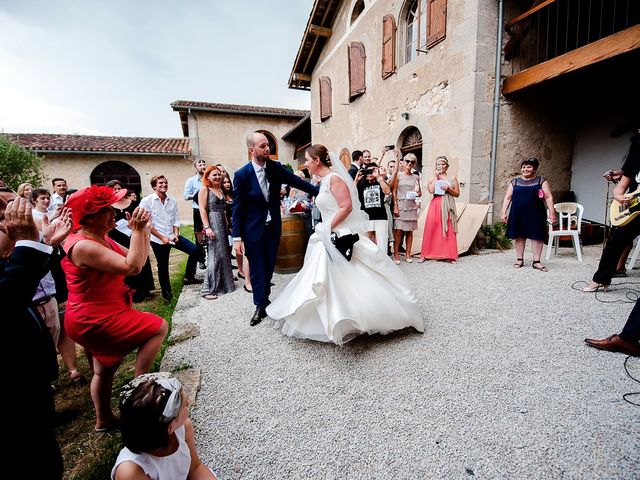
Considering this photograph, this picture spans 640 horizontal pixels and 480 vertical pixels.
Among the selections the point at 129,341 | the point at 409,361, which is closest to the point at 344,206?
the point at 409,361

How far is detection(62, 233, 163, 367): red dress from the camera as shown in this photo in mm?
1729

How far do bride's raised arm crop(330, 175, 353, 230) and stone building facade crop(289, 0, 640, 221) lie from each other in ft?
15.5

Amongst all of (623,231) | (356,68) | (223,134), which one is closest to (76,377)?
(623,231)

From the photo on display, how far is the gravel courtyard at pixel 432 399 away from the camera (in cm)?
157

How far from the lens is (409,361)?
2441mm

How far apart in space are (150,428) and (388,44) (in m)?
9.66

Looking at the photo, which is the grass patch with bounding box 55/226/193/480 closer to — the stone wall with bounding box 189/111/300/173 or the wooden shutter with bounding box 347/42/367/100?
the wooden shutter with bounding box 347/42/367/100

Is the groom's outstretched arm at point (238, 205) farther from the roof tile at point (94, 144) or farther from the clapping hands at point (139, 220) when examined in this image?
the roof tile at point (94, 144)

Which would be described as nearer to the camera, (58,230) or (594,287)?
(58,230)

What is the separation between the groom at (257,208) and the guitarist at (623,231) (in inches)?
135

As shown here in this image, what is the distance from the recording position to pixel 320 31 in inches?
461

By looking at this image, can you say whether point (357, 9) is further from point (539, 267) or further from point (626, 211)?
point (626, 211)

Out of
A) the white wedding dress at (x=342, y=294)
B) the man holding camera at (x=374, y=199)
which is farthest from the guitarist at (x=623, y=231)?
the man holding camera at (x=374, y=199)

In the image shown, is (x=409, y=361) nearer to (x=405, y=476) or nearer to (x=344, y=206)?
(x=405, y=476)
